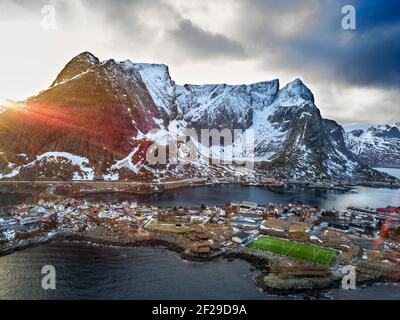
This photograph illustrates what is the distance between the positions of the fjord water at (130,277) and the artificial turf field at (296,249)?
655 centimetres

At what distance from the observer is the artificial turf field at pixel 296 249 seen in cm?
4694

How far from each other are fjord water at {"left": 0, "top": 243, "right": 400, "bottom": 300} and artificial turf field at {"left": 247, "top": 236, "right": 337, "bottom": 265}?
21.5 feet

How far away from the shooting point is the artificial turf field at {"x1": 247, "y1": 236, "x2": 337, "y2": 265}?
154 feet

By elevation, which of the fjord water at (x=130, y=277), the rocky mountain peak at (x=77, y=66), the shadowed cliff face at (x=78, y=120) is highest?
the rocky mountain peak at (x=77, y=66)

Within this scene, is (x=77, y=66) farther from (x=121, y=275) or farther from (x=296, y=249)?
(x=296, y=249)

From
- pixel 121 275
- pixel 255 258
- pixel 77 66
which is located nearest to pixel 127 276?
pixel 121 275

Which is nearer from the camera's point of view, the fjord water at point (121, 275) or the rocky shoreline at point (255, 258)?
the fjord water at point (121, 275)

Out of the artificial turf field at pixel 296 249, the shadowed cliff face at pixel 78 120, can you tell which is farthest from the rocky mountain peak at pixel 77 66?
the artificial turf field at pixel 296 249

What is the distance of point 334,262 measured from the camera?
150 ft

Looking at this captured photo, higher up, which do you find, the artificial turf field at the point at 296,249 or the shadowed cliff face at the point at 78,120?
the shadowed cliff face at the point at 78,120

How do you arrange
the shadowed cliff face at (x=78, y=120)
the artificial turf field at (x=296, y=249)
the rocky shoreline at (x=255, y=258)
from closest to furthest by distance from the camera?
the rocky shoreline at (x=255, y=258), the artificial turf field at (x=296, y=249), the shadowed cliff face at (x=78, y=120)

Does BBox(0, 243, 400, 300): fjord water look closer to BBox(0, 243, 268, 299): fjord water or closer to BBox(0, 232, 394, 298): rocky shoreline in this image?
BBox(0, 243, 268, 299): fjord water

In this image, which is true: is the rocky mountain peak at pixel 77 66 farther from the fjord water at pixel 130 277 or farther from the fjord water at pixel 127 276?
the fjord water at pixel 130 277

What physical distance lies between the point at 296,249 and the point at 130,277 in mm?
24232
